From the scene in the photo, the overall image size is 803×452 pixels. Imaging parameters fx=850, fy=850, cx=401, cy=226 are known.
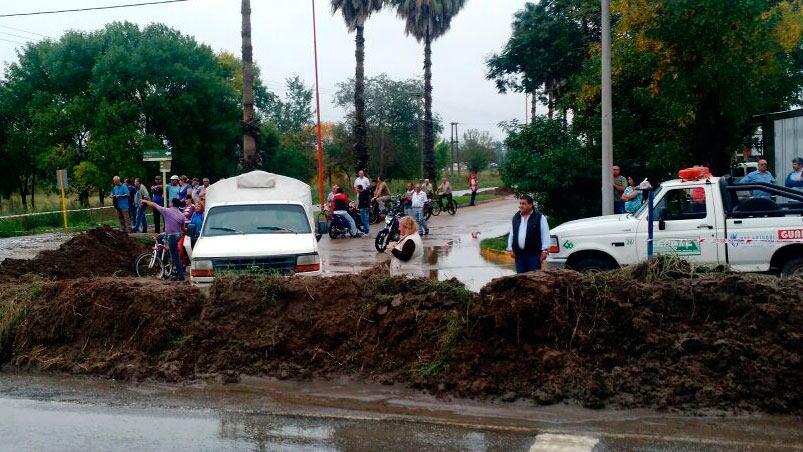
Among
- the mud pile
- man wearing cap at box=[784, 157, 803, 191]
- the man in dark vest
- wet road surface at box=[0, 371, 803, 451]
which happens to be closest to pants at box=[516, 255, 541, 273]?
the man in dark vest

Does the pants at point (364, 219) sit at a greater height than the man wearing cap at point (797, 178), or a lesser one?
lesser

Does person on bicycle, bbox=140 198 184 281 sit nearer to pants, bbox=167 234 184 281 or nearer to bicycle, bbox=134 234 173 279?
pants, bbox=167 234 184 281

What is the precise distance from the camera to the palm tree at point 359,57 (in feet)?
125

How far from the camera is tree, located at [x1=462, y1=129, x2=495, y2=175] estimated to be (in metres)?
98.8

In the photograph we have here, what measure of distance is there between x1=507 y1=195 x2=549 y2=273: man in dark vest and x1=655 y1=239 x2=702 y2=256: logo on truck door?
2.44 metres

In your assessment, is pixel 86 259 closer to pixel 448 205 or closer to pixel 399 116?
pixel 448 205

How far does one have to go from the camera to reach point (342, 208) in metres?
26.0

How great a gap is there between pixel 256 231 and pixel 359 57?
86.4ft

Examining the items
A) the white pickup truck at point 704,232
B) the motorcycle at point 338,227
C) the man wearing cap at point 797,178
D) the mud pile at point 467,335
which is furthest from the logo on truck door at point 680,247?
the motorcycle at point 338,227

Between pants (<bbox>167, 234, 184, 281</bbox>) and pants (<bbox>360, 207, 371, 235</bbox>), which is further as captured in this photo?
pants (<bbox>360, 207, 371, 235</bbox>)

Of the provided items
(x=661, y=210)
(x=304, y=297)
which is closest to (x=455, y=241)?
(x=661, y=210)

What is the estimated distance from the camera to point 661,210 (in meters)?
12.7

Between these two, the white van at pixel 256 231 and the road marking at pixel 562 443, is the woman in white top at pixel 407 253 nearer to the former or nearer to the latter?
the white van at pixel 256 231

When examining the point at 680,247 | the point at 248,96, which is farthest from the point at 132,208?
the point at 680,247
